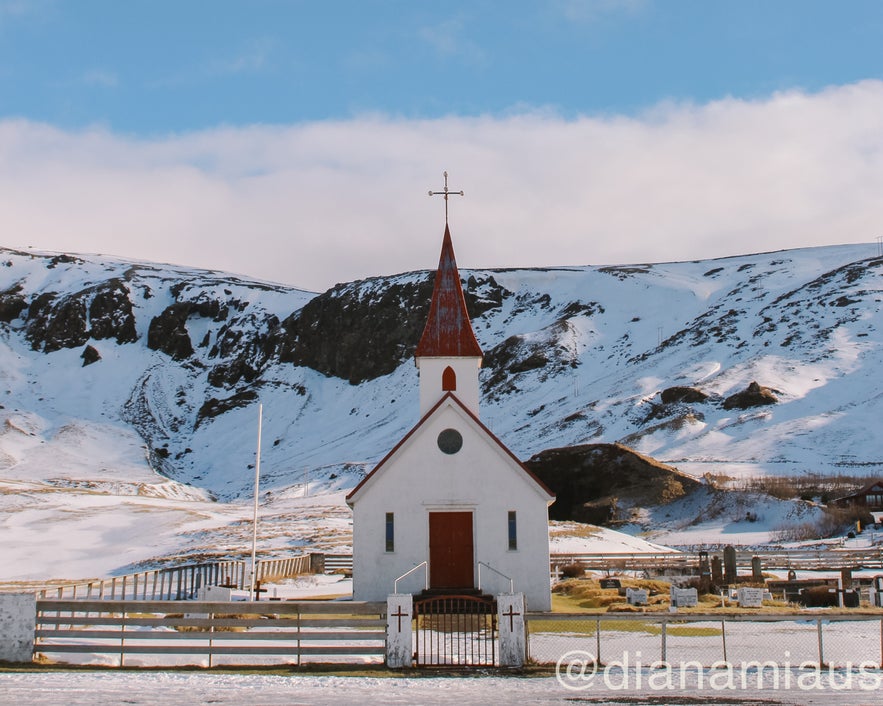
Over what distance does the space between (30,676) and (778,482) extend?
214 ft

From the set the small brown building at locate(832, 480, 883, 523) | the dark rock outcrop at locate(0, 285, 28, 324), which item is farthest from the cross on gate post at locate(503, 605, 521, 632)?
the dark rock outcrop at locate(0, 285, 28, 324)

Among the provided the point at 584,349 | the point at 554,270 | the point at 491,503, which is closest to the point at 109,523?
the point at 491,503

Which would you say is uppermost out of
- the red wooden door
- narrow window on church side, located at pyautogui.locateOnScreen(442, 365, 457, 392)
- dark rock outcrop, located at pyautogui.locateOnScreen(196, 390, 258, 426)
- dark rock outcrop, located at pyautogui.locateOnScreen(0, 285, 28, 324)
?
dark rock outcrop, located at pyautogui.locateOnScreen(0, 285, 28, 324)

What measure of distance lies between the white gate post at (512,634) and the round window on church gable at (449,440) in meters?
12.0

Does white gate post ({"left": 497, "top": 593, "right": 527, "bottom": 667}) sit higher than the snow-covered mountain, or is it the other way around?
the snow-covered mountain

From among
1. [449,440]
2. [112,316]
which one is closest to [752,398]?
[449,440]

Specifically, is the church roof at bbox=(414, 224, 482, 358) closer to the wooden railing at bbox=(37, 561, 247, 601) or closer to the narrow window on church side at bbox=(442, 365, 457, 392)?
the narrow window on church side at bbox=(442, 365, 457, 392)

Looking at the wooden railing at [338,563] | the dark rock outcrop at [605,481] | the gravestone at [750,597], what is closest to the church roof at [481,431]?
the gravestone at [750,597]

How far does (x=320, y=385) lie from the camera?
152375mm

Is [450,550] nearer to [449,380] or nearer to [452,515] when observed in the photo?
[452,515]

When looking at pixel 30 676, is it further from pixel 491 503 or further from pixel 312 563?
pixel 312 563

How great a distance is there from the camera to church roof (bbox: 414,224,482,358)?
32250mm

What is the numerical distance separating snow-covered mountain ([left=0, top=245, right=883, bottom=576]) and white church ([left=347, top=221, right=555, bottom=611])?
50.8 m

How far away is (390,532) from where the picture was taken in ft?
93.6
